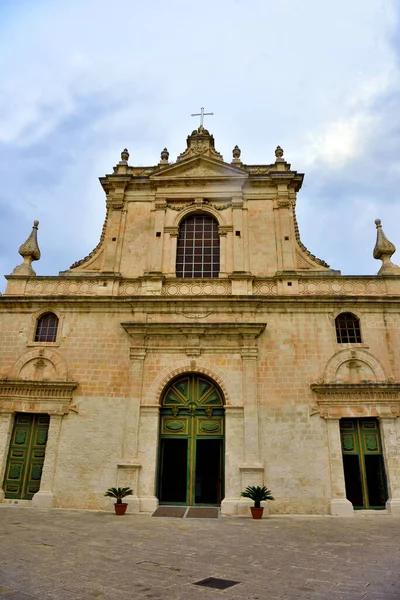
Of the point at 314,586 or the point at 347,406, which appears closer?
the point at 314,586

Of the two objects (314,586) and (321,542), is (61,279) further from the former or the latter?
(314,586)

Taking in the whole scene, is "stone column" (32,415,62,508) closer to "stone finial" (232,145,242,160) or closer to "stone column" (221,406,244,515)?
"stone column" (221,406,244,515)

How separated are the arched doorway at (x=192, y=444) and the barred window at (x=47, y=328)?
471 centimetres

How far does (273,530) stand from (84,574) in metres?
5.56

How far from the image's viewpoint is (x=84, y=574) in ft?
19.0

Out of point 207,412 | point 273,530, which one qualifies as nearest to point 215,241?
point 207,412

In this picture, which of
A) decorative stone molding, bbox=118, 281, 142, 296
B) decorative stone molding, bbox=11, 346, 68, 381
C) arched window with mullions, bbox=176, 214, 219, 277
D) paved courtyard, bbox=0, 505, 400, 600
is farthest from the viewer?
arched window with mullions, bbox=176, 214, 219, 277

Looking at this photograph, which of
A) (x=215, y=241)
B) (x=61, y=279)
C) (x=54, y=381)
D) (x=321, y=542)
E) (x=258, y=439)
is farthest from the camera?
(x=215, y=241)

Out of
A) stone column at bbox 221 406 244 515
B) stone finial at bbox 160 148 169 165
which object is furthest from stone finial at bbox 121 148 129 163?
stone column at bbox 221 406 244 515

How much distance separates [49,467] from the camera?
44.0ft

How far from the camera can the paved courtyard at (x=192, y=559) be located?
511 cm

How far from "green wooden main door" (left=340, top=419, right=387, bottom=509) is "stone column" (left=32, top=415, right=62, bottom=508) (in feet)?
30.4

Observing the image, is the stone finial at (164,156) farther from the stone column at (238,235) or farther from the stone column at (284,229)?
the stone column at (284,229)

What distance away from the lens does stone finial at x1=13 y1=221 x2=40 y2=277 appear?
16250 millimetres
